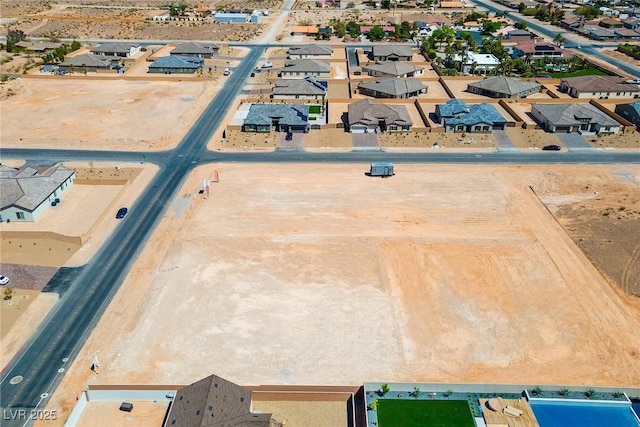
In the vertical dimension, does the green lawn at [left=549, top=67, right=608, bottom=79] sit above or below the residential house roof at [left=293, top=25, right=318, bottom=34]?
below

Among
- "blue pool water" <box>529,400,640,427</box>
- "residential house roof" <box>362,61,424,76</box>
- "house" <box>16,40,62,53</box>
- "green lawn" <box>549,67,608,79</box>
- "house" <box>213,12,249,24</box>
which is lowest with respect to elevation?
"blue pool water" <box>529,400,640,427</box>

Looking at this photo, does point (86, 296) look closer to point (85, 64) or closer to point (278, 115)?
point (278, 115)

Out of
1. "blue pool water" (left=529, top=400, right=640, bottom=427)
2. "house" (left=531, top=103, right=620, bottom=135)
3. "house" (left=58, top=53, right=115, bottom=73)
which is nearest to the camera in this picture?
"blue pool water" (left=529, top=400, right=640, bottom=427)

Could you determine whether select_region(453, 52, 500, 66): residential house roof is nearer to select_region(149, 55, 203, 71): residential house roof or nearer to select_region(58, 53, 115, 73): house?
→ select_region(149, 55, 203, 71): residential house roof

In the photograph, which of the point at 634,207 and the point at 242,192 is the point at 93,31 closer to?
the point at 242,192

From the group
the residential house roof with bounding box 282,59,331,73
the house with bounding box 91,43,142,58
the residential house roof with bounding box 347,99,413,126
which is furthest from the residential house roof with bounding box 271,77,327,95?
the house with bounding box 91,43,142,58

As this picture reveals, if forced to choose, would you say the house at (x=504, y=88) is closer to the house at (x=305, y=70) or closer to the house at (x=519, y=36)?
the house at (x=305, y=70)

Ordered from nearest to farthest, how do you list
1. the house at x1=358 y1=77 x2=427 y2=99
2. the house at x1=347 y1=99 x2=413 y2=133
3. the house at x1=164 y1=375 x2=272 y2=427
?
the house at x1=164 y1=375 x2=272 y2=427 < the house at x1=347 y1=99 x2=413 y2=133 < the house at x1=358 y1=77 x2=427 y2=99
